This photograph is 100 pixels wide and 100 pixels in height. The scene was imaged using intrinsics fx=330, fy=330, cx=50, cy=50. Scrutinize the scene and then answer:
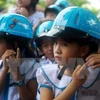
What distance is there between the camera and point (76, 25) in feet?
3.81

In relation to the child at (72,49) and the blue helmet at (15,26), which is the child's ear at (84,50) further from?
the blue helmet at (15,26)

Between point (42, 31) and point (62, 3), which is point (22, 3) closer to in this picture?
point (62, 3)

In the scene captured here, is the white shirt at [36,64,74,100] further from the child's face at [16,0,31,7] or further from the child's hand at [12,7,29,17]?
the child's face at [16,0,31,7]

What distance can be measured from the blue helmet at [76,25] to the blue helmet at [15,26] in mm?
223

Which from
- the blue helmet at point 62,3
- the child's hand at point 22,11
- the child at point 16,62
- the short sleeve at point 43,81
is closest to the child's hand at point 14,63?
the child at point 16,62

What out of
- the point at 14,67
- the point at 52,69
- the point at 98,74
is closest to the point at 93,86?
the point at 98,74

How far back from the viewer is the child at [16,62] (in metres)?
1.31

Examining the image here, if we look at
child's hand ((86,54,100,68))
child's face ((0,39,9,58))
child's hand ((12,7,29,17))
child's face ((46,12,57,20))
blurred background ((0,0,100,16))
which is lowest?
blurred background ((0,0,100,16))

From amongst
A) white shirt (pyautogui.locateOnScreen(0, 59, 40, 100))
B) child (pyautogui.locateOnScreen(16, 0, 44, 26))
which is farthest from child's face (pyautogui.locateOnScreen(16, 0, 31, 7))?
white shirt (pyautogui.locateOnScreen(0, 59, 40, 100))

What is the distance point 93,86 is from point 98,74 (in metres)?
0.05

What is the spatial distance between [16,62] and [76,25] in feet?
0.99

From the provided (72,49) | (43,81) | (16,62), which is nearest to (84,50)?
(72,49)

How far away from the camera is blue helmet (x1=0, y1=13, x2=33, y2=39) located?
1373mm

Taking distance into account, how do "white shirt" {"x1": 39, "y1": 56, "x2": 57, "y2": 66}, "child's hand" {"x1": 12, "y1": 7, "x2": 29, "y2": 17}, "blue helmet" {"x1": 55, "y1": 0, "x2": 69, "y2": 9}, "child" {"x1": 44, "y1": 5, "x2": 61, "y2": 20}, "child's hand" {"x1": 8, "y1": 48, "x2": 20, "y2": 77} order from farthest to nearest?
"blue helmet" {"x1": 55, "y1": 0, "x2": 69, "y2": 9}, "child" {"x1": 44, "y1": 5, "x2": 61, "y2": 20}, "child's hand" {"x1": 12, "y1": 7, "x2": 29, "y2": 17}, "white shirt" {"x1": 39, "y1": 56, "x2": 57, "y2": 66}, "child's hand" {"x1": 8, "y1": 48, "x2": 20, "y2": 77}
